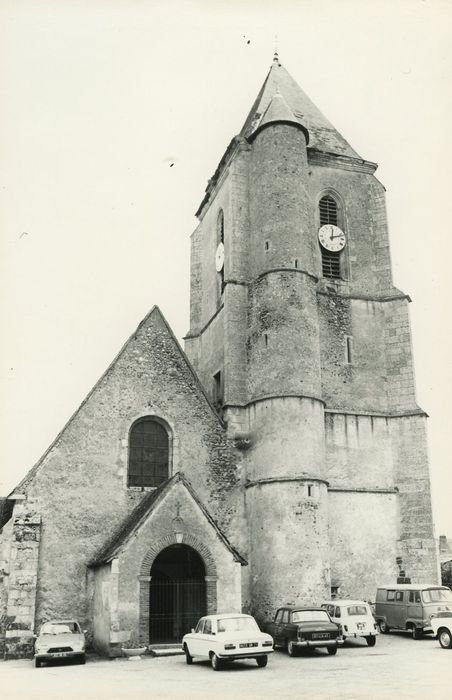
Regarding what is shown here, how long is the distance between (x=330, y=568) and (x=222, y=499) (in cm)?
450

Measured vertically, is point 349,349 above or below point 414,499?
above

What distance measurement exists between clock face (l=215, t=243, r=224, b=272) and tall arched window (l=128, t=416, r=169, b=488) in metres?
9.20

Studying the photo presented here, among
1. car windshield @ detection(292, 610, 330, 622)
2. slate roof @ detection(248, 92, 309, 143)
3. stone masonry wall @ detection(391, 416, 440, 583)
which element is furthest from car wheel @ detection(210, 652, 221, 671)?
slate roof @ detection(248, 92, 309, 143)

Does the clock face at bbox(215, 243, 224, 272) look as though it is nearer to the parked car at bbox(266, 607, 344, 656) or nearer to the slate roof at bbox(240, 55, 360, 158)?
the slate roof at bbox(240, 55, 360, 158)

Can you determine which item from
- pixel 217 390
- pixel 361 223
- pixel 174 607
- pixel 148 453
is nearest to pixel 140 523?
pixel 174 607

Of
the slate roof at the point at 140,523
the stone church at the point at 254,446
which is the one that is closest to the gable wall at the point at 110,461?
the stone church at the point at 254,446

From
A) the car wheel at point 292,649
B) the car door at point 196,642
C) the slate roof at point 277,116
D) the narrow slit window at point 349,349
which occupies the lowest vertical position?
the car wheel at point 292,649

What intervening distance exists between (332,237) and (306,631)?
1752 cm

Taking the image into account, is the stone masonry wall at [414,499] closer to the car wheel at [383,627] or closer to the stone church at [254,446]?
the stone church at [254,446]

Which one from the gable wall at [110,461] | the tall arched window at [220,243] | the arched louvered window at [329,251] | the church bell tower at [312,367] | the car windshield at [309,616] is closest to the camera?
the car windshield at [309,616]

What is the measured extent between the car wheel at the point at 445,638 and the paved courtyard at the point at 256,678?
233 millimetres

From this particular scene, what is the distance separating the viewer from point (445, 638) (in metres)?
18.2

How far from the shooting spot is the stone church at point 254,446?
828 inches

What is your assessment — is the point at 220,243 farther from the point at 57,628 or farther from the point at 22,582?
the point at 57,628
